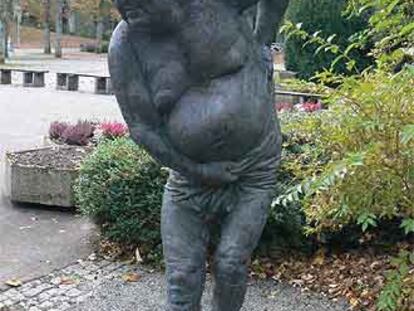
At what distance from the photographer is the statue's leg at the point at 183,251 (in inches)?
114

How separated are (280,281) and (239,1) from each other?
305cm

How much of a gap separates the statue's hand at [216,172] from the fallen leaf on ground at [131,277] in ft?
8.96

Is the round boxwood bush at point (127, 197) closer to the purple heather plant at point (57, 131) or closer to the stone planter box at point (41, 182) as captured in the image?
the stone planter box at point (41, 182)

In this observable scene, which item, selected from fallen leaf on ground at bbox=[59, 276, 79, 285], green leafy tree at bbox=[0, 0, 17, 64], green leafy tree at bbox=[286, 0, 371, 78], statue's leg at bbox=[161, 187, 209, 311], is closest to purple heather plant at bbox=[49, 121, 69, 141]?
fallen leaf on ground at bbox=[59, 276, 79, 285]

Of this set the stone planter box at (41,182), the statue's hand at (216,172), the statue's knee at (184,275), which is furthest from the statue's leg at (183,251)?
the stone planter box at (41,182)

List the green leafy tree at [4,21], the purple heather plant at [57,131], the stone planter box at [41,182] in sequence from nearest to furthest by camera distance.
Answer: the stone planter box at [41,182], the purple heather plant at [57,131], the green leafy tree at [4,21]

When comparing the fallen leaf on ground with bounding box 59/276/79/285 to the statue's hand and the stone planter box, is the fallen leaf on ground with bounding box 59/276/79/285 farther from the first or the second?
the statue's hand

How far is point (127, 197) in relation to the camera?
5688 millimetres

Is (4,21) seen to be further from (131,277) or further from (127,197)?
(131,277)

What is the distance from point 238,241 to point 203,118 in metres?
0.51

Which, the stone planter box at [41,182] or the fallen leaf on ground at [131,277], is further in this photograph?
the stone planter box at [41,182]

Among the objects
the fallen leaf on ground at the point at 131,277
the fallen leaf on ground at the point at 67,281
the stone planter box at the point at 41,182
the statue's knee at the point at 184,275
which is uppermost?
the statue's knee at the point at 184,275

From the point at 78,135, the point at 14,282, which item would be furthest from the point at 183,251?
the point at 78,135

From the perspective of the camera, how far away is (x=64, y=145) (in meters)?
8.59
